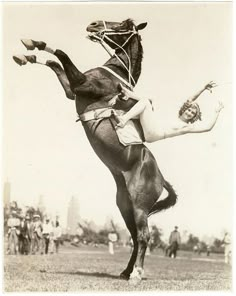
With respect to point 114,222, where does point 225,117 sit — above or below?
above

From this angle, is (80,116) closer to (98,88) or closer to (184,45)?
(98,88)

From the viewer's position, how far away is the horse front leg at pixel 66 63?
6273 mm

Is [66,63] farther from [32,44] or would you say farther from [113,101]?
[113,101]

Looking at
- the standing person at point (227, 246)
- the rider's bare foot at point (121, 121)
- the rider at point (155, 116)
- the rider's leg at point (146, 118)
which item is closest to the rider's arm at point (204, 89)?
the rider at point (155, 116)

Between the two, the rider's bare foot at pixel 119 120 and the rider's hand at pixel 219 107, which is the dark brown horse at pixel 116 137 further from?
the rider's hand at pixel 219 107

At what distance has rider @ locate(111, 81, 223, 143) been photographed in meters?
6.33

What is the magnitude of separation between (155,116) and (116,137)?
39 centimetres

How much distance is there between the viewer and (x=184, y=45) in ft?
21.3

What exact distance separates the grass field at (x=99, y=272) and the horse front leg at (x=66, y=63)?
4.54 ft

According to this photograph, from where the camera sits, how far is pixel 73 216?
20.6 ft

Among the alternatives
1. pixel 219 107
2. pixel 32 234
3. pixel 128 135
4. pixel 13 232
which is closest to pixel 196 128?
pixel 219 107

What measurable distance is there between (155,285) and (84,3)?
245 cm

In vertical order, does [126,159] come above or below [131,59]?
below

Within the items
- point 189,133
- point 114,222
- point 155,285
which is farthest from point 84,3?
point 155,285
